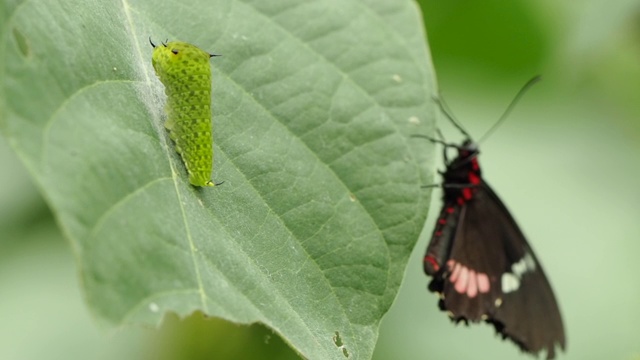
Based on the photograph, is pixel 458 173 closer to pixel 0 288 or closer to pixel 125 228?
pixel 0 288

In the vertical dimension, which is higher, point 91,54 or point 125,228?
point 91,54

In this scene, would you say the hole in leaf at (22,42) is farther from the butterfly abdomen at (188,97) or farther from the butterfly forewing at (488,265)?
the butterfly forewing at (488,265)

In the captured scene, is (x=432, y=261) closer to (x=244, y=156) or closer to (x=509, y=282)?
(x=509, y=282)

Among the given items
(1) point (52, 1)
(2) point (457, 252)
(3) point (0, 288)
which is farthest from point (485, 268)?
(1) point (52, 1)

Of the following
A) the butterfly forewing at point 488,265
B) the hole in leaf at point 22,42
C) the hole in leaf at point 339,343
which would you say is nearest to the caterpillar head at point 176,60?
the hole in leaf at point 22,42

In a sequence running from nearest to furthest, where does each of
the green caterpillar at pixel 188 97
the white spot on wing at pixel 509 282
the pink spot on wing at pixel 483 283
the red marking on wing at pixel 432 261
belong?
the green caterpillar at pixel 188 97, the red marking on wing at pixel 432 261, the pink spot on wing at pixel 483 283, the white spot on wing at pixel 509 282

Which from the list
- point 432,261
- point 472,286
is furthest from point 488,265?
point 432,261

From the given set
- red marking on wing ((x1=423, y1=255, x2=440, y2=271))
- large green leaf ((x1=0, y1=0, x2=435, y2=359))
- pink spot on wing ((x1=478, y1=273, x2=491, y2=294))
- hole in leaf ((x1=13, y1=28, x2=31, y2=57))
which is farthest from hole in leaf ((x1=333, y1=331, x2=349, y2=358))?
pink spot on wing ((x1=478, y1=273, x2=491, y2=294))
